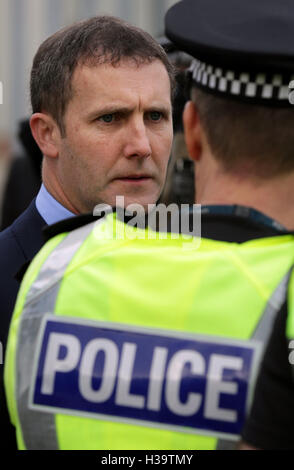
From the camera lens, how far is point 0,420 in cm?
217

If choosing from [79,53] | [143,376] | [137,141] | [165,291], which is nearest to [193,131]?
[165,291]

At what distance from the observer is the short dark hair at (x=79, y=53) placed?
267 cm

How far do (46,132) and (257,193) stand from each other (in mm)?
1160

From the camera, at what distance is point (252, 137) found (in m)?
1.69

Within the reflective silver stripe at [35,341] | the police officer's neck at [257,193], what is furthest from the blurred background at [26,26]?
the police officer's neck at [257,193]

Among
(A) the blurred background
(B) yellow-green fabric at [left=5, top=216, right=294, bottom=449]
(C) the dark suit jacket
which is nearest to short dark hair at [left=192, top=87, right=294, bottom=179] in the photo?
(B) yellow-green fabric at [left=5, top=216, right=294, bottom=449]

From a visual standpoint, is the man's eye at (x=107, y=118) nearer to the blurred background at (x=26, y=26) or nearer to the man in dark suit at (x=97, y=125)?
the man in dark suit at (x=97, y=125)

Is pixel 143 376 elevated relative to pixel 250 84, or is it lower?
lower

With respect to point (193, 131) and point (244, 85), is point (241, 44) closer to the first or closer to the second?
point (244, 85)

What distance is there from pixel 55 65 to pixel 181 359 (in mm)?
1281

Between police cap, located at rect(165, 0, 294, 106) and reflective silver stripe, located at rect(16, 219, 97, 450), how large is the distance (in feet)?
1.32

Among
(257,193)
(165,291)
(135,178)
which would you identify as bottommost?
(135,178)

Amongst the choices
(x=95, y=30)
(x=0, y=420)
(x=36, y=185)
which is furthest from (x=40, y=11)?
(x=0, y=420)

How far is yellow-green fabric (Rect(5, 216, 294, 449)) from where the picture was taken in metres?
1.65
